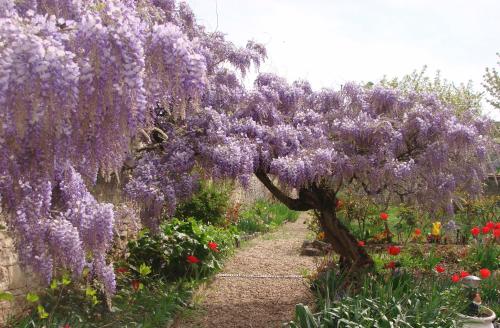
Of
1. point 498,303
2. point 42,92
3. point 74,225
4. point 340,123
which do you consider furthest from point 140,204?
point 498,303

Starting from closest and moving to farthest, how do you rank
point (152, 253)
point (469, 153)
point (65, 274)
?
1. point (65, 274)
2. point (469, 153)
3. point (152, 253)

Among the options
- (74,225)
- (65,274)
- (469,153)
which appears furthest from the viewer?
(469,153)

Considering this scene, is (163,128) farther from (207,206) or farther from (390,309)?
(207,206)

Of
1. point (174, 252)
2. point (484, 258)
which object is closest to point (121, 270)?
point (174, 252)

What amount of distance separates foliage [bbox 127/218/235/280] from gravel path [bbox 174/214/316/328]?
1.06ft

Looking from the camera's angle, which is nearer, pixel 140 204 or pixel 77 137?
pixel 77 137

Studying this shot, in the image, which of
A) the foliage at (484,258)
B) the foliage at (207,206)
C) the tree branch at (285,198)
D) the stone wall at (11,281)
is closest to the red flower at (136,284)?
the stone wall at (11,281)

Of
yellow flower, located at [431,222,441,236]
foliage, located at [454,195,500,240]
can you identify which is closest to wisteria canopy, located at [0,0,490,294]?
yellow flower, located at [431,222,441,236]

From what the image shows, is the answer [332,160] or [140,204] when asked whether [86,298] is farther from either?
[332,160]

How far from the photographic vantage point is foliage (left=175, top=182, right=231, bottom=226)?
9227 mm

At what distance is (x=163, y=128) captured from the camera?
556 centimetres

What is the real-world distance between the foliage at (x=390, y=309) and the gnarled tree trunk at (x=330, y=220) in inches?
29.8

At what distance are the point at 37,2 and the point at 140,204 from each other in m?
2.50

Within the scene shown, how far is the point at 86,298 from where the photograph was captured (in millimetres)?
4984
